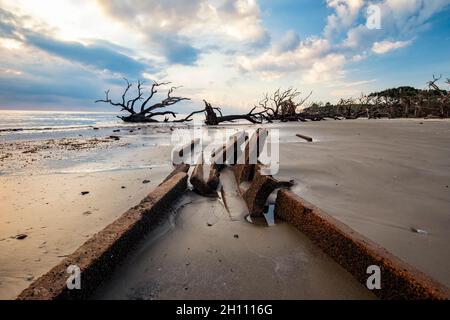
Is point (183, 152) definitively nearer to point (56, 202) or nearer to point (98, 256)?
point (56, 202)

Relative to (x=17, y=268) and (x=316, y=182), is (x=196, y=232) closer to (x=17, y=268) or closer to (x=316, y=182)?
(x=17, y=268)

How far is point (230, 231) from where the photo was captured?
2338 millimetres

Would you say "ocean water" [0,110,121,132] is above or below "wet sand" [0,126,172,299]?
above

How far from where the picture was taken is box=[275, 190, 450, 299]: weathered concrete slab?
1203 mm

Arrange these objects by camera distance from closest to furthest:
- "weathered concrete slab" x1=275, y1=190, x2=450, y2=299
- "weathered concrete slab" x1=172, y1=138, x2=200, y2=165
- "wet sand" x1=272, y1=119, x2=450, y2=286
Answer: "weathered concrete slab" x1=275, y1=190, x2=450, y2=299, "wet sand" x1=272, y1=119, x2=450, y2=286, "weathered concrete slab" x1=172, y1=138, x2=200, y2=165

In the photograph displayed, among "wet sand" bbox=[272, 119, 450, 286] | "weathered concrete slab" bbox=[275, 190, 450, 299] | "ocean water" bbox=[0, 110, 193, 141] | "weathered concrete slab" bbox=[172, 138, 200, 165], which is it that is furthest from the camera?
"ocean water" bbox=[0, 110, 193, 141]

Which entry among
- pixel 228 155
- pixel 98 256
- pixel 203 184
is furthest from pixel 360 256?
pixel 228 155

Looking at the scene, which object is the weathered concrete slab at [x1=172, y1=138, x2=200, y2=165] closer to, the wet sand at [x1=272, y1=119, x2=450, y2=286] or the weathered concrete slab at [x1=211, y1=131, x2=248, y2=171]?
the weathered concrete slab at [x1=211, y1=131, x2=248, y2=171]

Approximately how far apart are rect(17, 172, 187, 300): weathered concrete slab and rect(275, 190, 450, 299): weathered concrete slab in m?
1.28

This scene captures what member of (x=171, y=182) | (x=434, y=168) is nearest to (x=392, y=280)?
(x=171, y=182)

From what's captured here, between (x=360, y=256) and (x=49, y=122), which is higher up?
(x=49, y=122)

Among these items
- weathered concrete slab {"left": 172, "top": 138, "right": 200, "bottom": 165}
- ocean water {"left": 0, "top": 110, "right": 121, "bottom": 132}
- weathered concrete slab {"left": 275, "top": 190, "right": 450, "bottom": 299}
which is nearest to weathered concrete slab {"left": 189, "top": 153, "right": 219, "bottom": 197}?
weathered concrete slab {"left": 275, "top": 190, "right": 450, "bottom": 299}

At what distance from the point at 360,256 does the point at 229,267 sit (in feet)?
2.65

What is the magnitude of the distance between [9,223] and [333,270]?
298 cm
